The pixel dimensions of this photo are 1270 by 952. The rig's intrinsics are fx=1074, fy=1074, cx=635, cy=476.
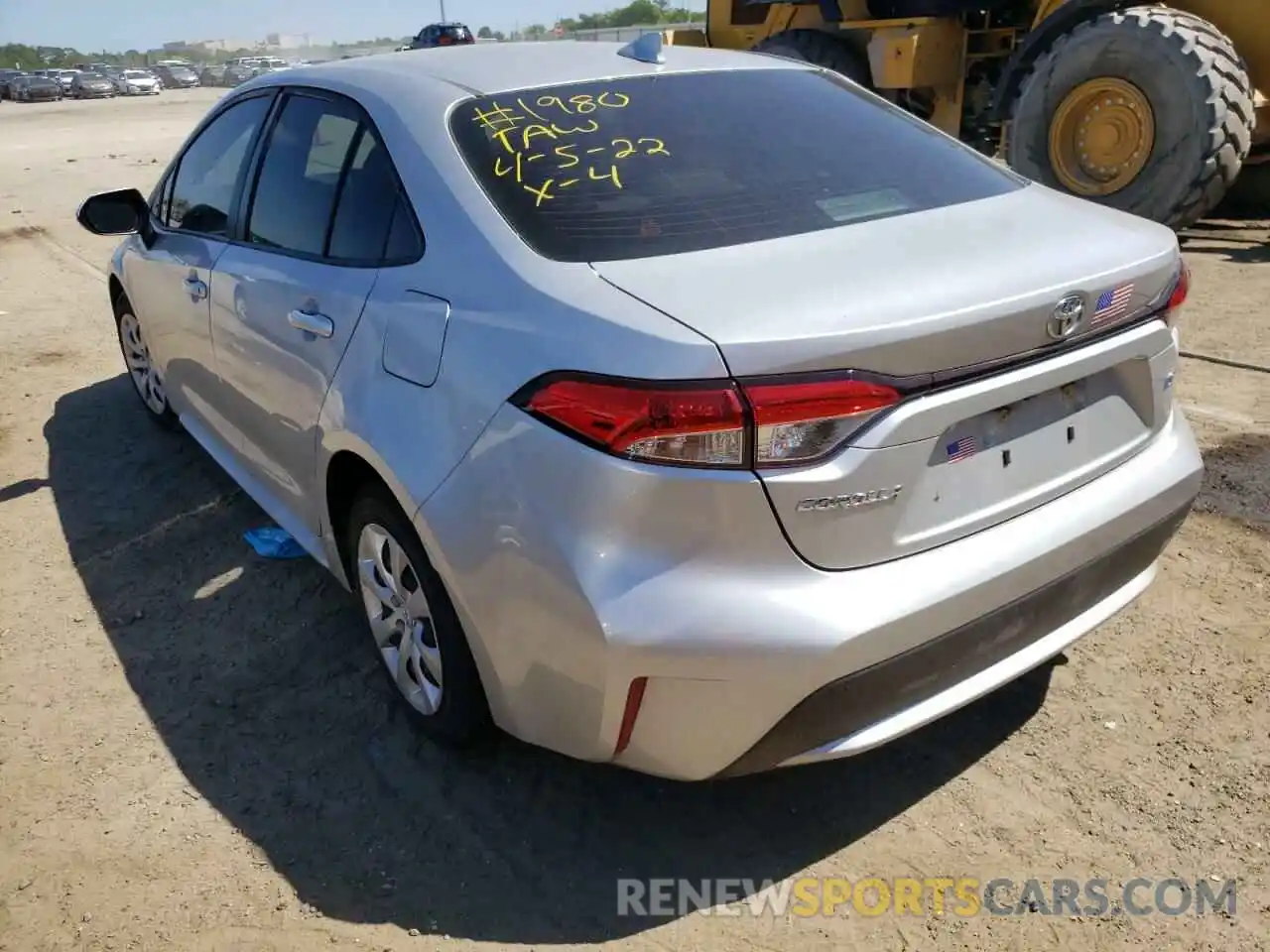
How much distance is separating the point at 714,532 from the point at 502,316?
65cm

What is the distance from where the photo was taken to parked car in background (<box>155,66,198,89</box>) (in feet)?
211

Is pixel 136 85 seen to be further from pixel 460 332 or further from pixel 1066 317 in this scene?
pixel 1066 317

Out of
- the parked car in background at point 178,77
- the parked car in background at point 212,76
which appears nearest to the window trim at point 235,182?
the parked car in background at point 178,77

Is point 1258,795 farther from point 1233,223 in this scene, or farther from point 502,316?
point 1233,223

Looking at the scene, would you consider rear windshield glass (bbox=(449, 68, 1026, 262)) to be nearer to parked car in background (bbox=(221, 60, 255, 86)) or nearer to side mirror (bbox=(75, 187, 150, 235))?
side mirror (bbox=(75, 187, 150, 235))

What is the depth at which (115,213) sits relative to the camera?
4375 mm

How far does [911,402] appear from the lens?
6.53 feet

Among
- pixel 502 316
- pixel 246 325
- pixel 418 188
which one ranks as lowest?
pixel 246 325

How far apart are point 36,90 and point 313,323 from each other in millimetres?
59069

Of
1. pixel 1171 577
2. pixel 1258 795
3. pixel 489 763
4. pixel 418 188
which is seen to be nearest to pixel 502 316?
pixel 418 188

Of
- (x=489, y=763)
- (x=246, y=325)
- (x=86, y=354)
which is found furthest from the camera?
(x=86, y=354)

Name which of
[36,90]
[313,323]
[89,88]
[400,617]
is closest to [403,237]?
[313,323]

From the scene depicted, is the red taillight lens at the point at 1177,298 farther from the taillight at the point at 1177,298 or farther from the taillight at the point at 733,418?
the taillight at the point at 733,418

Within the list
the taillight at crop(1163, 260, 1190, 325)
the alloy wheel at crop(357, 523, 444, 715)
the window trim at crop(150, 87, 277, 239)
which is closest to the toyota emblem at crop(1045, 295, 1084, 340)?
the taillight at crop(1163, 260, 1190, 325)
